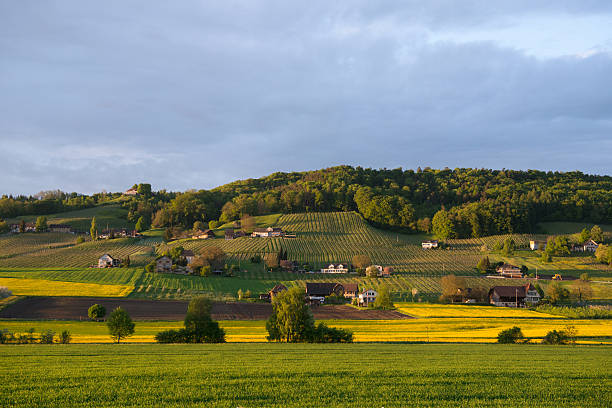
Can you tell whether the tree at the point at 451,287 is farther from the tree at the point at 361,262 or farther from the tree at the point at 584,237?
the tree at the point at 584,237

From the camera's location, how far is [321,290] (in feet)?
251

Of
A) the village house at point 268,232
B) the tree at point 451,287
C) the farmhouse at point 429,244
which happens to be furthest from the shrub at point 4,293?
the farmhouse at point 429,244

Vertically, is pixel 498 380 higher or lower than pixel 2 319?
higher

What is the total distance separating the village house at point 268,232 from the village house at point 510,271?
199ft

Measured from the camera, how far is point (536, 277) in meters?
86.9

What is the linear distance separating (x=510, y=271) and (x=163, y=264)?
76.4 meters

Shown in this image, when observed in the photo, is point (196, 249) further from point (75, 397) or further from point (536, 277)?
point (75, 397)

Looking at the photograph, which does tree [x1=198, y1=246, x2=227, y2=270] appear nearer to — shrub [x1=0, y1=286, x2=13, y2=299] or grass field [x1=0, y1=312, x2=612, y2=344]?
shrub [x1=0, y1=286, x2=13, y2=299]

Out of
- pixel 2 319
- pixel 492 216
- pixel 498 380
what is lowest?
pixel 2 319

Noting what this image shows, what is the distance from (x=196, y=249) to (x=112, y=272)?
27.5 m

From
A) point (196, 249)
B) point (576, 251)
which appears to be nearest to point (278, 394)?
point (196, 249)

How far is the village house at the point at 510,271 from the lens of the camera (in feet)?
300

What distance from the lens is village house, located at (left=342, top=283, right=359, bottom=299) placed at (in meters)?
76.4

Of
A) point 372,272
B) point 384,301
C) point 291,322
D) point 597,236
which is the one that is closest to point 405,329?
point 291,322
